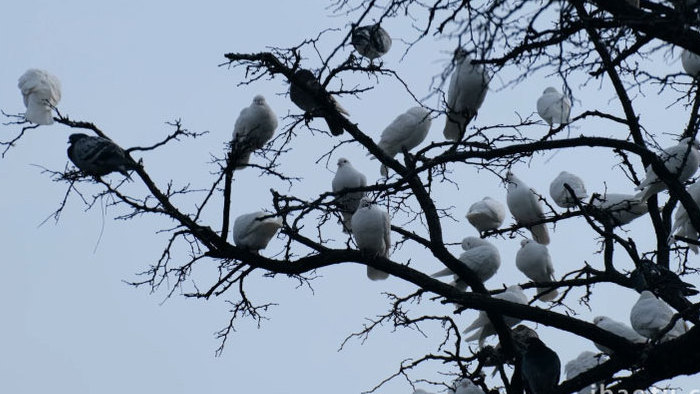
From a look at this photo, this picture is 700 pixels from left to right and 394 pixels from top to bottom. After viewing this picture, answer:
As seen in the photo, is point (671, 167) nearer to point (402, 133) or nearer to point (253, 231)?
point (402, 133)

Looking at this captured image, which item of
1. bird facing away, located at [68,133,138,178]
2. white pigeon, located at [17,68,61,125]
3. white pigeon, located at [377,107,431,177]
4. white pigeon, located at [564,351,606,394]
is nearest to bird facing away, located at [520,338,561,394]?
white pigeon, located at [564,351,606,394]

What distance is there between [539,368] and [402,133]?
2.65 metres

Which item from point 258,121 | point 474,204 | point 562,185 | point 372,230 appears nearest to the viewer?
point 372,230

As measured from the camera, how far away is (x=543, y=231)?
34.5ft

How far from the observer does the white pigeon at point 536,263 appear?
31.6 feet

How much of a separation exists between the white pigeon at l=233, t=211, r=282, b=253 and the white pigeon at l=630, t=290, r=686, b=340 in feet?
8.61

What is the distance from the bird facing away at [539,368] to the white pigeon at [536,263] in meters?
1.88

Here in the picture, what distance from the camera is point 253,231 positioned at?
8578 millimetres

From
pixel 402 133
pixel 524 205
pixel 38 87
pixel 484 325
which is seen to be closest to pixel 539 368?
pixel 484 325

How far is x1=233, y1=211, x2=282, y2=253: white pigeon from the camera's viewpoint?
8.55 metres

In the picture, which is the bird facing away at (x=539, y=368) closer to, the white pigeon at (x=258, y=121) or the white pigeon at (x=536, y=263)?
the white pigeon at (x=536, y=263)

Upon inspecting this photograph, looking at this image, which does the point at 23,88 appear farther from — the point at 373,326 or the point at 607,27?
the point at 607,27

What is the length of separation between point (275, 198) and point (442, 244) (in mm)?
1306

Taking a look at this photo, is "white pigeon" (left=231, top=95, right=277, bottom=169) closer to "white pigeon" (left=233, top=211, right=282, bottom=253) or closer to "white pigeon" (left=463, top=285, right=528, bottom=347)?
"white pigeon" (left=233, top=211, right=282, bottom=253)
